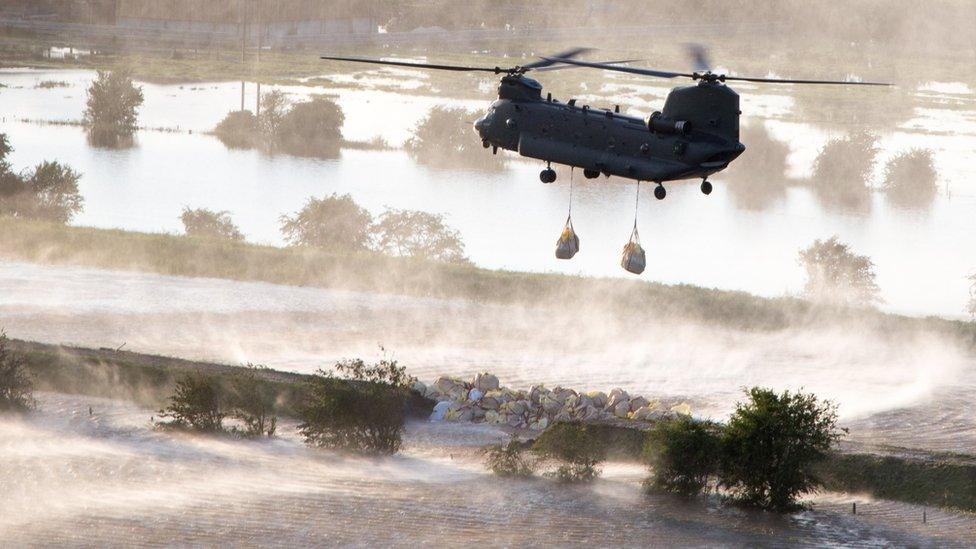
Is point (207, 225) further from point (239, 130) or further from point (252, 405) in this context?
point (252, 405)

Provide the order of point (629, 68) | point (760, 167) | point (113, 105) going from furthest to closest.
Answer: point (113, 105) < point (760, 167) < point (629, 68)

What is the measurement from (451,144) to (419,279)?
1885 inches

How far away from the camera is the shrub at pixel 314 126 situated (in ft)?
324

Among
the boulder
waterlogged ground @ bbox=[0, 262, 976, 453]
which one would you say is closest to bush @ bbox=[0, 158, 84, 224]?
waterlogged ground @ bbox=[0, 262, 976, 453]

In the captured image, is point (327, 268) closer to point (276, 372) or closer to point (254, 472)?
point (276, 372)

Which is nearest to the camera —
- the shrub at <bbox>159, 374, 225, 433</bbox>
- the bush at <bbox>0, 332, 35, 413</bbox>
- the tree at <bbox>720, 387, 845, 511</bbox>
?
the tree at <bbox>720, 387, 845, 511</bbox>

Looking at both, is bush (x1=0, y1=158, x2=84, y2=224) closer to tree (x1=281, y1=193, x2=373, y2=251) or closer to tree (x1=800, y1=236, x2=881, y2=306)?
tree (x1=281, y1=193, x2=373, y2=251)

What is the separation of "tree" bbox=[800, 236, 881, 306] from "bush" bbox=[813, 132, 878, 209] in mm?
27245

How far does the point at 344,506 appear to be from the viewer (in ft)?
84.2

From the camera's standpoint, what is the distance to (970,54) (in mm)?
130125

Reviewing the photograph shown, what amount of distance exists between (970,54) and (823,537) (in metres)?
114

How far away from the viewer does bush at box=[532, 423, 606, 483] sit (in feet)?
90.5

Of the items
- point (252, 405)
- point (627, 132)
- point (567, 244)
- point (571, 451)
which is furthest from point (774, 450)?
point (252, 405)

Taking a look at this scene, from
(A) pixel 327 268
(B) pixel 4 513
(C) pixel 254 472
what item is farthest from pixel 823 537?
(A) pixel 327 268
